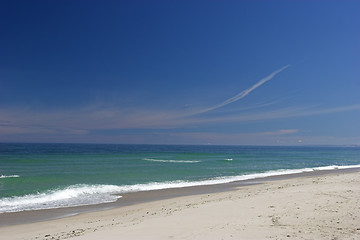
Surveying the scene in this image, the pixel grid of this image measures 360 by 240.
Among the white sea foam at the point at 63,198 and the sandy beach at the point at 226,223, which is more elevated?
the sandy beach at the point at 226,223

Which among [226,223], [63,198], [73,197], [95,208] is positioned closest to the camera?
[226,223]

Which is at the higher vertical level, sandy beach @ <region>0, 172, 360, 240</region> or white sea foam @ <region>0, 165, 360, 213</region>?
sandy beach @ <region>0, 172, 360, 240</region>

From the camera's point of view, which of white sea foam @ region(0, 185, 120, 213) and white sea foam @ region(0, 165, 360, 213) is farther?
white sea foam @ region(0, 165, 360, 213)

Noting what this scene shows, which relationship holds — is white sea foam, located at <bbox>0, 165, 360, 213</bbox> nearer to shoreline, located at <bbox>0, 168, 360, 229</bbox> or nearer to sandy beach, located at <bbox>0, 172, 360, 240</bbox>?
shoreline, located at <bbox>0, 168, 360, 229</bbox>

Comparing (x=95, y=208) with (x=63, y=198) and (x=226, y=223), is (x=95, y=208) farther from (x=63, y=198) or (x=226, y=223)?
(x=226, y=223)

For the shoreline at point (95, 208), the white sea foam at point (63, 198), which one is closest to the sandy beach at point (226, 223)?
the shoreline at point (95, 208)

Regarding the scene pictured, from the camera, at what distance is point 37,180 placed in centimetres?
2062

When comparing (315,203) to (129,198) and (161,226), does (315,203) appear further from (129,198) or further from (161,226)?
(129,198)

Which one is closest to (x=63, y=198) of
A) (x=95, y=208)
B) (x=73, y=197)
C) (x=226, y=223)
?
(x=73, y=197)

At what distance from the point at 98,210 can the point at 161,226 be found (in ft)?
16.1

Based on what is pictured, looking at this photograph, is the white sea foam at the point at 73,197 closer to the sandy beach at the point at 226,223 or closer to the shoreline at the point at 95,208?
the shoreline at the point at 95,208

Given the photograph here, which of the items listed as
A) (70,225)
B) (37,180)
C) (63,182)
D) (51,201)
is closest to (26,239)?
(70,225)

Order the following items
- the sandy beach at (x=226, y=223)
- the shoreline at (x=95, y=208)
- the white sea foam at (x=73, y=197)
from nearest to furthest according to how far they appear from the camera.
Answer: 1. the sandy beach at (x=226, y=223)
2. the shoreline at (x=95, y=208)
3. the white sea foam at (x=73, y=197)

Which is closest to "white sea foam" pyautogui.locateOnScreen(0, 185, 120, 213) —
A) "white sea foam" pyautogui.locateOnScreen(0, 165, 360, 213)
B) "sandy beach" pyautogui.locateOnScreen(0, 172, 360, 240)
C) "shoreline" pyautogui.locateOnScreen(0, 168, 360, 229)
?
"white sea foam" pyautogui.locateOnScreen(0, 165, 360, 213)
